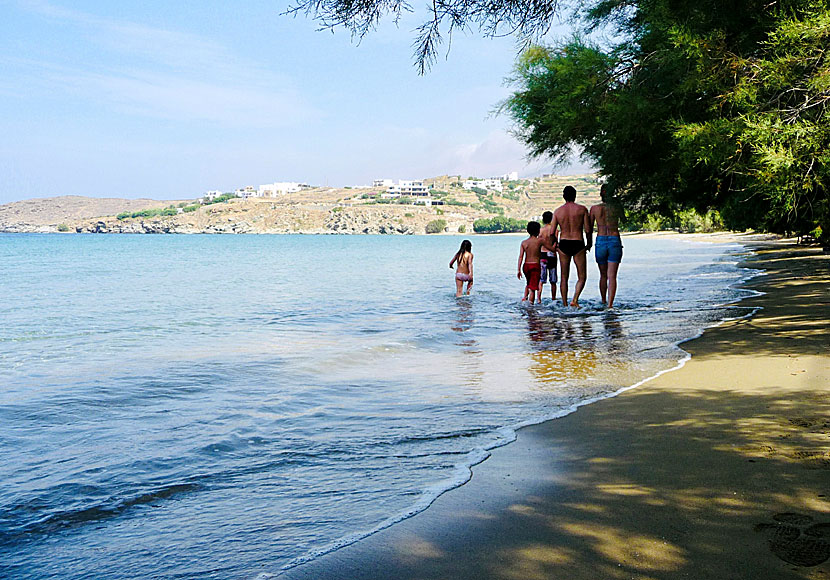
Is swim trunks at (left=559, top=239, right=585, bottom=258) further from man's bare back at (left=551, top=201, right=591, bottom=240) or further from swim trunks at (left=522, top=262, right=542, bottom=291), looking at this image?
swim trunks at (left=522, top=262, right=542, bottom=291)

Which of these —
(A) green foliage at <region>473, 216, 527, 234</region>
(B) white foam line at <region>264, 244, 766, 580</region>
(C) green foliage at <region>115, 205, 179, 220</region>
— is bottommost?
(B) white foam line at <region>264, 244, 766, 580</region>

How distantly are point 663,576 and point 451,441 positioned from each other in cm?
242

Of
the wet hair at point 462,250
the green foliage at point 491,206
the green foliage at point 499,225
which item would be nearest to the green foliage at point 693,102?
the wet hair at point 462,250

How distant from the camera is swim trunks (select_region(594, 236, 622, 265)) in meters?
13.1

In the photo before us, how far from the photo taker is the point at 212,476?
4418 millimetres

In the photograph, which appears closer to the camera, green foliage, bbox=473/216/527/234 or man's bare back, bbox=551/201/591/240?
man's bare back, bbox=551/201/591/240

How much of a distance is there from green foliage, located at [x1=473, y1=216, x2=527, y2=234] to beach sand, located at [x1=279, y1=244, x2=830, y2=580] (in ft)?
489

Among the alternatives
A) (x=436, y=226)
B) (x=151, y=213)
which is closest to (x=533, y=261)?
(x=436, y=226)

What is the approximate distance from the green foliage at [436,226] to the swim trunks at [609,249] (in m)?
153

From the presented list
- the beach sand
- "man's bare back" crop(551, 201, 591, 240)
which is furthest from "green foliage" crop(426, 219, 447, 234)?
the beach sand

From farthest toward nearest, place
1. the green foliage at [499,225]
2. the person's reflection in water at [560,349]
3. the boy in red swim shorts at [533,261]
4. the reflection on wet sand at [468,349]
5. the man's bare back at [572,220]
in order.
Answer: the green foliage at [499,225]
the boy in red swim shorts at [533,261]
the man's bare back at [572,220]
the reflection on wet sand at [468,349]
the person's reflection in water at [560,349]

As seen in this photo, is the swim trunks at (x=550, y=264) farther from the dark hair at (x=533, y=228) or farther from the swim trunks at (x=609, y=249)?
the swim trunks at (x=609, y=249)

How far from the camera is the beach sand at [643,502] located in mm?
2846

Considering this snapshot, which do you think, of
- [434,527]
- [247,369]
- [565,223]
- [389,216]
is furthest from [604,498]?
[389,216]
